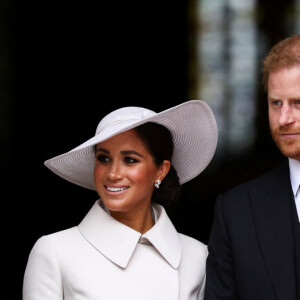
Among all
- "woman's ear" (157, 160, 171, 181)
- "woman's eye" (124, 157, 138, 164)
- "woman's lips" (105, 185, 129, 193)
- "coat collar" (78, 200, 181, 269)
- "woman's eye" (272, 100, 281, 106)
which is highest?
"woman's eye" (272, 100, 281, 106)

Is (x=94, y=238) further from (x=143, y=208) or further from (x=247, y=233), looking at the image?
(x=247, y=233)

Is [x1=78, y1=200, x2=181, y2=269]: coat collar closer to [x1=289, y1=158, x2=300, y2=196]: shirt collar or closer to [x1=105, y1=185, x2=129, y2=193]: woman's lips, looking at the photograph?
[x1=105, y1=185, x2=129, y2=193]: woman's lips

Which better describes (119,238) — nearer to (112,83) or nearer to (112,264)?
(112,264)

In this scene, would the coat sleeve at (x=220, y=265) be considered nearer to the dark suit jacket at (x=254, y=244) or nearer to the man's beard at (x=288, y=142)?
the dark suit jacket at (x=254, y=244)

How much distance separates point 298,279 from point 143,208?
0.68 metres

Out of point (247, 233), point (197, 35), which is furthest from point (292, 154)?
point (197, 35)

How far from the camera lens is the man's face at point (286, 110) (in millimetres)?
2652

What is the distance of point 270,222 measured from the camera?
9.22 ft

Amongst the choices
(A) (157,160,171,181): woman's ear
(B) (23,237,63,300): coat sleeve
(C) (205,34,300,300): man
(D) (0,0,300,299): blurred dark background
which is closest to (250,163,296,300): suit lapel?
(C) (205,34,300,300): man

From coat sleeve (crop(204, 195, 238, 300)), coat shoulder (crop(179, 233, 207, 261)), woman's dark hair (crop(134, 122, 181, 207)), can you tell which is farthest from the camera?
coat shoulder (crop(179, 233, 207, 261))

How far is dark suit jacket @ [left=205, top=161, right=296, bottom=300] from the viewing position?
2729 millimetres

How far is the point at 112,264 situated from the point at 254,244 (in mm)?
531

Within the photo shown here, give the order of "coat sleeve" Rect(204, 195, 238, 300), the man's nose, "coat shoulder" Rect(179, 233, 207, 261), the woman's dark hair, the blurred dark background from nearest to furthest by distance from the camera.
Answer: the man's nose < "coat sleeve" Rect(204, 195, 238, 300) < the woman's dark hair < "coat shoulder" Rect(179, 233, 207, 261) < the blurred dark background

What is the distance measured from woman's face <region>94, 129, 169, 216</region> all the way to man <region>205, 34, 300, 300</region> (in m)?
0.30
